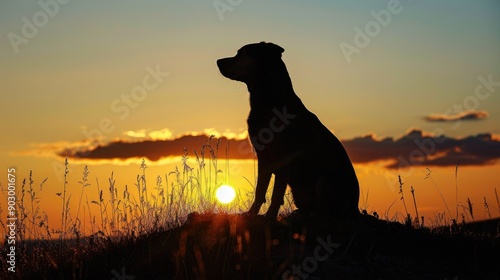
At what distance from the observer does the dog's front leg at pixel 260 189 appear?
7879mm

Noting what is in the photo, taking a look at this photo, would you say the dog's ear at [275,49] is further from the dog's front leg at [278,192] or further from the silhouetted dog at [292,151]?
the dog's front leg at [278,192]

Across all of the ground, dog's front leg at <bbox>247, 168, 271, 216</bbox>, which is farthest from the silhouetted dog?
the ground

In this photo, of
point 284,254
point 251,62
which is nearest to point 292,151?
point 251,62

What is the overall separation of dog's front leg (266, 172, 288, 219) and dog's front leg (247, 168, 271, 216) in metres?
0.12

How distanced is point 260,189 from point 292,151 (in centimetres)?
66

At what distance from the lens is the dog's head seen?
8.24m

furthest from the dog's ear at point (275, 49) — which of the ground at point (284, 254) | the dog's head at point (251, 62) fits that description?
the ground at point (284, 254)

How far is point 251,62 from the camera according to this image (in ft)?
27.5

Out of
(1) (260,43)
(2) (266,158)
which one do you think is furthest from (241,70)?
(2) (266,158)

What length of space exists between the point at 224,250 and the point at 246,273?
0.39 m

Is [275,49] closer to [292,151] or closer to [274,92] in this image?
[274,92]

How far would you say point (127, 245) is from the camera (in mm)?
6961

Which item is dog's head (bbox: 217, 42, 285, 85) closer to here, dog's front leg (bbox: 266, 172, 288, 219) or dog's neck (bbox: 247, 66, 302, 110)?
dog's neck (bbox: 247, 66, 302, 110)

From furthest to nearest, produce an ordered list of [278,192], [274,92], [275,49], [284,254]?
[275,49]
[274,92]
[278,192]
[284,254]
